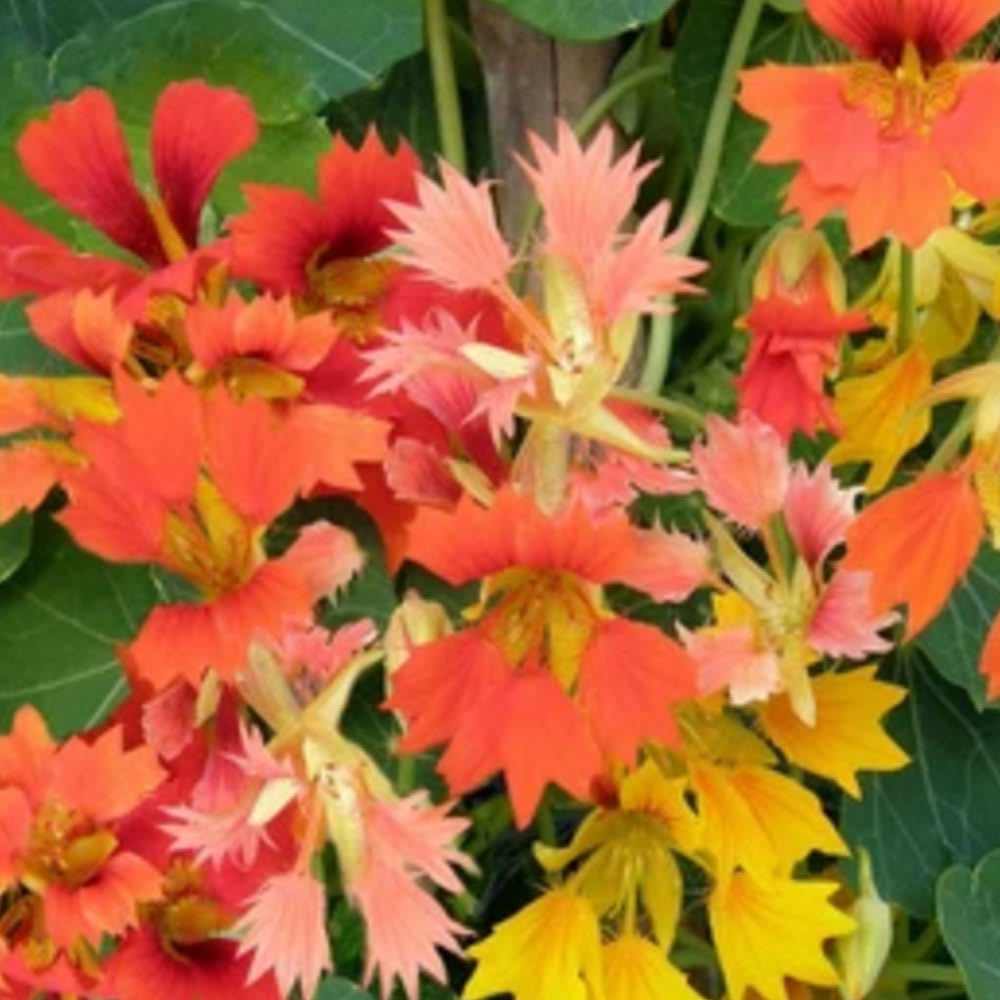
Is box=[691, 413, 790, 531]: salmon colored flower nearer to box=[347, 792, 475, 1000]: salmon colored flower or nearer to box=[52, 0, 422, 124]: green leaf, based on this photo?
box=[347, 792, 475, 1000]: salmon colored flower

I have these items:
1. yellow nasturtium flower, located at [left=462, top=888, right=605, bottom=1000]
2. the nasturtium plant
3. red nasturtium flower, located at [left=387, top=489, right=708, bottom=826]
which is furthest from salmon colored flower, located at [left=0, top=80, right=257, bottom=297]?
yellow nasturtium flower, located at [left=462, top=888, right=605, bottom=1000]

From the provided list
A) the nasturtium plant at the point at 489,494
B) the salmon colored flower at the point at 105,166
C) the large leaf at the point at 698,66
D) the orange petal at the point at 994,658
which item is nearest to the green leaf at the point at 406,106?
the nasturtium plant at the point at 489,494

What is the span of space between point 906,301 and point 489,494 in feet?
0.72

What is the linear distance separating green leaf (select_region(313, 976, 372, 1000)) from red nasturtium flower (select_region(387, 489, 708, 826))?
27 cm

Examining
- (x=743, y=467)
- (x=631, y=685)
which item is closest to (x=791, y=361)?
(x=743, y=467)

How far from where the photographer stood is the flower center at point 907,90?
100 cm

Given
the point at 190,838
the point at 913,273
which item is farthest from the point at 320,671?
the point at 913,273

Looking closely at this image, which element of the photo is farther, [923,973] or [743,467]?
[923,973]

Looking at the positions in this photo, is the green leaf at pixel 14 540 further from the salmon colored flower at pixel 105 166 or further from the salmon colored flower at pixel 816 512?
the salmon colored flower at pixel 816 512

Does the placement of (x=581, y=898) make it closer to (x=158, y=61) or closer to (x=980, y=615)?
(x=980, y=615)

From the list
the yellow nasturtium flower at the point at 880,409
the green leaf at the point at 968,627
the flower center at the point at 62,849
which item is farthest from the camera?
the green leaf at the point at 968,627

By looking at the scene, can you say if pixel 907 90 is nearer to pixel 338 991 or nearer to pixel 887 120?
pixel 887 120

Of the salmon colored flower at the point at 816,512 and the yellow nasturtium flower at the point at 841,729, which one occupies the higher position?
the salmon colored flower at the point at 816,512

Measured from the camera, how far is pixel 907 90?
1019 millimetres
